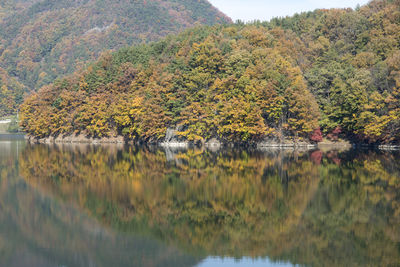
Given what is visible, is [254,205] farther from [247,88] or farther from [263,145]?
[263,145]

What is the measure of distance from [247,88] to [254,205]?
4021 cm

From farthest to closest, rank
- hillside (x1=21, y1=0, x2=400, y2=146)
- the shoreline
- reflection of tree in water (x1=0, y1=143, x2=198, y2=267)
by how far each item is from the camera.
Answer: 1. hillside (x1=21, y1=0, x2=400, y2=146)
2. the shoreline
3. reflection of tree in water (x1=0, y1=143, x2=198, y2=267)

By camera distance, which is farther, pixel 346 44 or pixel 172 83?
pixel 346 44

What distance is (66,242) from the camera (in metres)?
15.6

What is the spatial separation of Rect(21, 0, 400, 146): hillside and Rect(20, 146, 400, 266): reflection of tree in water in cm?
2351

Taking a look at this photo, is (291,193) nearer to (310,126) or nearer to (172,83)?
(310,126)

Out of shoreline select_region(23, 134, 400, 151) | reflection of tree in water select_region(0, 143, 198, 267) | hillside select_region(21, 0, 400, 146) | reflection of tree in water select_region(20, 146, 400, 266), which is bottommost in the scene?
reflection of tree in water select_region(0, 143, 198, 267)

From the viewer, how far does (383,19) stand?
75.1 meters

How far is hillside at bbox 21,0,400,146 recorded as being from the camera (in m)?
57.1

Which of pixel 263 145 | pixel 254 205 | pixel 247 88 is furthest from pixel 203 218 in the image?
pixel 263 145

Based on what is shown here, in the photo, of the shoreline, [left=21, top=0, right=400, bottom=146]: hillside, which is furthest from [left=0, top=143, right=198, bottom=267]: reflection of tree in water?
[left=21, top=0, right=400, bottom=146]: hillside

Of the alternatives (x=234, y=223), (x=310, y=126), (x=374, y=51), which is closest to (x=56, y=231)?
(x=234, y=223)

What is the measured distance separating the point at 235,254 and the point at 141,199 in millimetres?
8561

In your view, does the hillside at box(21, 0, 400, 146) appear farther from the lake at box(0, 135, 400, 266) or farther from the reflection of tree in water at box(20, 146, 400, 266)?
the lake at box(0, 135, 400, 266)
